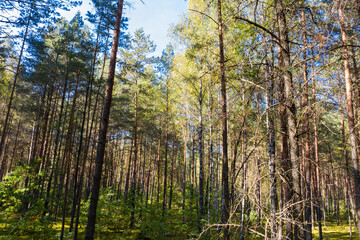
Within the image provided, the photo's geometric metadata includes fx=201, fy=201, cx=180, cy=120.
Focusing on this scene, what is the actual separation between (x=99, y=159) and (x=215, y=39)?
859 cm

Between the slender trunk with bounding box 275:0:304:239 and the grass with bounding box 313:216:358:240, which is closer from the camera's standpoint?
the slender trunk with bounding box 275:0:304:239

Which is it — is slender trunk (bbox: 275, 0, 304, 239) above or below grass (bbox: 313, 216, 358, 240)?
above

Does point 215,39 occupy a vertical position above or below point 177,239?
above

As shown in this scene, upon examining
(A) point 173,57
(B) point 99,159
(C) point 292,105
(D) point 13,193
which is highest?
(A) point 173,57

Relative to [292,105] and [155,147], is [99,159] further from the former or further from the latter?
[155,147]

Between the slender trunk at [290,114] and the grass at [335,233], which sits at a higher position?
the slender trunk at [290,114]

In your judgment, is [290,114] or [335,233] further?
[335,233]

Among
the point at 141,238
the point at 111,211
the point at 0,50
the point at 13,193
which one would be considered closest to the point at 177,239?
the point at 141,238

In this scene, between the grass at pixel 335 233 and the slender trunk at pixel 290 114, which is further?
the grass at pixel 335 233

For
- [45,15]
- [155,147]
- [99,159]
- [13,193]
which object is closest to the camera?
[99,159]

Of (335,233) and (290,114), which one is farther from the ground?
(290,114)

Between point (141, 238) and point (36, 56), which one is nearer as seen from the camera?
point (141, 238)

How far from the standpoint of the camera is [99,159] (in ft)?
21.2

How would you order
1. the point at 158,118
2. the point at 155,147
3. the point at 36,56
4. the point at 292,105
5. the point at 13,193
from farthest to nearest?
the point at 155,147 < the point at 158,118 < the point at 36,56 < the point at 13,193 < the point at 292,105
